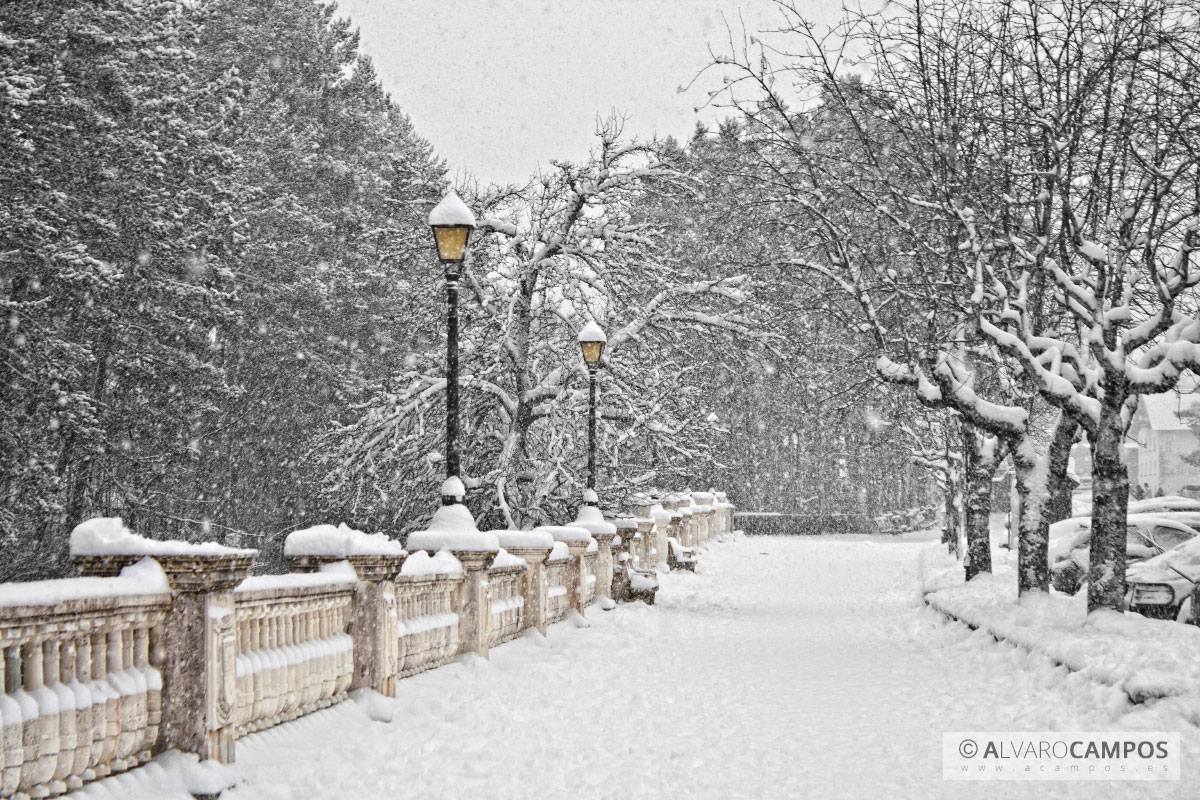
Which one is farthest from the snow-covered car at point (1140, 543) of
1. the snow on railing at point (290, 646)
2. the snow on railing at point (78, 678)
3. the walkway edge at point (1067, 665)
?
the snow on railing at point (78, 678)

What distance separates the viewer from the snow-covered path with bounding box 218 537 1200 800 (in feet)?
24.5

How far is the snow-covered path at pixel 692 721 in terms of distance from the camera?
7465 millimetres

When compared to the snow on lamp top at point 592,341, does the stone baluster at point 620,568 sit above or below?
below

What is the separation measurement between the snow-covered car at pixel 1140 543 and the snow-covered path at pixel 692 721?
4840 millimetres

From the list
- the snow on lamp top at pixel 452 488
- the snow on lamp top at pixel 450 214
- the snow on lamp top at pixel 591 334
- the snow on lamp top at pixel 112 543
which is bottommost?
the snow on lamp top at pixel 112 543

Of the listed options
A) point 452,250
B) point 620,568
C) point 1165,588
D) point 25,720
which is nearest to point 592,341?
point 620,568

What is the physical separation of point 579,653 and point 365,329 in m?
36.1

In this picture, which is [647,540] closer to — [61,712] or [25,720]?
[61,712]

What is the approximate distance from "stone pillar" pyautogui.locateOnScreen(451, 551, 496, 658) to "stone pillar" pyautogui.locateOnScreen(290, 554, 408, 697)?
2637 mm

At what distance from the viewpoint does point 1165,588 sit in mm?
15859

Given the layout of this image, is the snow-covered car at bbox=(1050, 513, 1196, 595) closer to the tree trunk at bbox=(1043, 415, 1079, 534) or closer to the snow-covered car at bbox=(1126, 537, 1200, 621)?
the snow-covered car at bbox=(1126, 537, 1200, 621)

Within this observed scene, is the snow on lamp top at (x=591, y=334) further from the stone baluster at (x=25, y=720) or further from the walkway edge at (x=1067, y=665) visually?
the stone baluster at (x=25, y=720)

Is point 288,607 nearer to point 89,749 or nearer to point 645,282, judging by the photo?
point 89,749

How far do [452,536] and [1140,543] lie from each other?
13.9 metres
